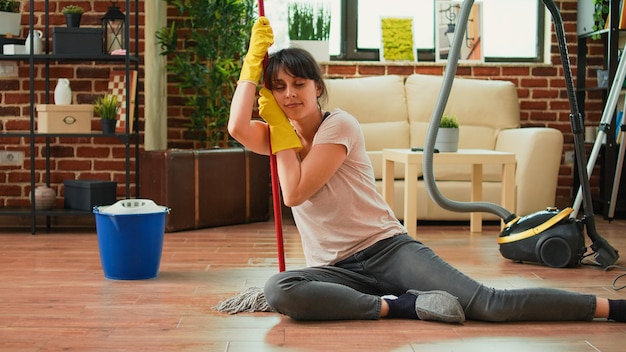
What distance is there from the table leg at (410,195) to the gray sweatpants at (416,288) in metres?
1.74

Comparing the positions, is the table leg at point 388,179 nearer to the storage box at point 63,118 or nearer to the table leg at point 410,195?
the table leg at point 410,195

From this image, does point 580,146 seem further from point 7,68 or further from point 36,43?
point 7,68

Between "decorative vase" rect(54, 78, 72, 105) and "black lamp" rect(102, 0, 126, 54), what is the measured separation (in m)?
0.29

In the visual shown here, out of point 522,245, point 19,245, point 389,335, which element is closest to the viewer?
point 389,335

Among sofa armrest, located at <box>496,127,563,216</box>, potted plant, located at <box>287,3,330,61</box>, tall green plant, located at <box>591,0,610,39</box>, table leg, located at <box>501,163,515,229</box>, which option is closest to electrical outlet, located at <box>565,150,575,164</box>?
tall green plant, located at <box>591,0,610,39</box>

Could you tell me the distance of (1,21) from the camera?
4.77 m

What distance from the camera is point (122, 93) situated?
480 centimetres

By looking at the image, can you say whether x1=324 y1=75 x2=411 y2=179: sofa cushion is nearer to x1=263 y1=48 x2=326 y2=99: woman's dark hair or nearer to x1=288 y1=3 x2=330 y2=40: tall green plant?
x1=288 y1=3 x2=330 y2=40: tall green plant

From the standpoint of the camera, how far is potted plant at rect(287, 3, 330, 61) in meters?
5.69

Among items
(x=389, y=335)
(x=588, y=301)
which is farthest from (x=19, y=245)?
(x=588, y=301)

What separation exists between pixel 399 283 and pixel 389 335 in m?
0.27

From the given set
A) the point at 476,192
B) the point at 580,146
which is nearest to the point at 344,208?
the point at 580,146

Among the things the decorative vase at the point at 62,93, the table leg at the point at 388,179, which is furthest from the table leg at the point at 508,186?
the decorative vase at the point at 62,93

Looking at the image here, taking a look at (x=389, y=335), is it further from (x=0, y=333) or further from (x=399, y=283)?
(x=0, y=333)
